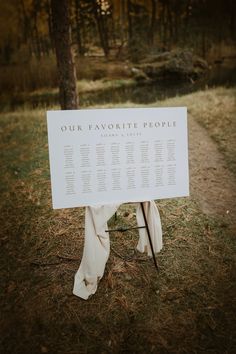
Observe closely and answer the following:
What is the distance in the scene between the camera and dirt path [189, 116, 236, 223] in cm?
368

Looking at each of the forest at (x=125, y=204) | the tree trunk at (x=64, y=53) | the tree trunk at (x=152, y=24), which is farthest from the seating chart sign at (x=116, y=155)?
the tree trunk at (x=152, y=24)

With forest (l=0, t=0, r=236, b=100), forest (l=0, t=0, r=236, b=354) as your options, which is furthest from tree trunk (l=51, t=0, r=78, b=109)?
forest (l=0, t=0, r=236, b=100)

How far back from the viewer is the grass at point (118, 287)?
2.16 metres

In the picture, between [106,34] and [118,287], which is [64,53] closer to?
[106,34]

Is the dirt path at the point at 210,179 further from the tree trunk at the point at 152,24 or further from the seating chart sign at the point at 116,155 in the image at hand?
the tree trunk at the point at 152,24

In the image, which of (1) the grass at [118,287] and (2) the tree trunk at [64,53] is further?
(2) the tree trunk at [64,53]

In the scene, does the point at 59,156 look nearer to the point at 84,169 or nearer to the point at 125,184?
the point at 84,169

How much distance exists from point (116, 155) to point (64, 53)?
2.78 meters

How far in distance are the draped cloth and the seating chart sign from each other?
143mm

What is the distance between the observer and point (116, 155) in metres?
2.22

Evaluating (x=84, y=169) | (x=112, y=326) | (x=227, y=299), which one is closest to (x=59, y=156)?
(x=84, y=169)

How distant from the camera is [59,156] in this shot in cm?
213

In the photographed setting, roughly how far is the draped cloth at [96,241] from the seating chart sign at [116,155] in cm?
14

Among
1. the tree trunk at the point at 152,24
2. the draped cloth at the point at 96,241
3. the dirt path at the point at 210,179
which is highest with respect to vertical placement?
the tree trunk at the point at 152,24
